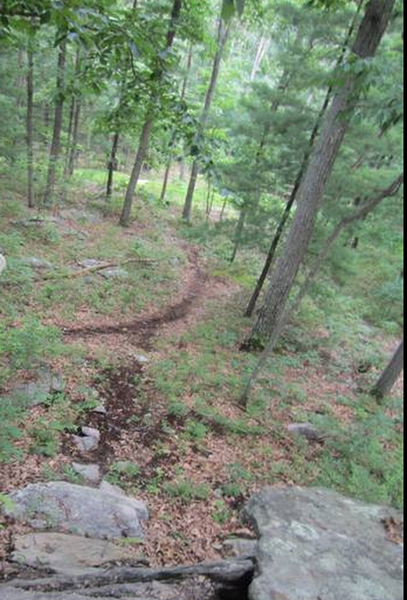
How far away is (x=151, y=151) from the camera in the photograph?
23578 mm

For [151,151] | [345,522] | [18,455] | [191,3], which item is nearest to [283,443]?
[345,522]

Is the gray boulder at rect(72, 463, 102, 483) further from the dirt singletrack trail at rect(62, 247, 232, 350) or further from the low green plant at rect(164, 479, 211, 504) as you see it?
the dirt singletrack trail at rect(62, 247, 232, 350)

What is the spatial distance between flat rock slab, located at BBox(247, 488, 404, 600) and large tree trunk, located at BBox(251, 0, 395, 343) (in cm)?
288

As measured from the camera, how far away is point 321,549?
3932mm

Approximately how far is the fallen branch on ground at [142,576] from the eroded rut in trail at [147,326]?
556cm

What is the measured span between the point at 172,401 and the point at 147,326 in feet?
10.4

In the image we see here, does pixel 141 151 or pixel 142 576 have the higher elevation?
pixel 141 151

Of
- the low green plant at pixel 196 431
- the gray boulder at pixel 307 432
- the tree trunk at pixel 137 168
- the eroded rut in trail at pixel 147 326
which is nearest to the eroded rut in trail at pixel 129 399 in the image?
the eroded rut in trail at pixel 147 326

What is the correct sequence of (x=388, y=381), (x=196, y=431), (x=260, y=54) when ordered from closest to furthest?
(x=196, y=431) → (x=388, y=381) → (x=260, y=54)

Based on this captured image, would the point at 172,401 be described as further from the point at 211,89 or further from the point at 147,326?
the point at 211,89

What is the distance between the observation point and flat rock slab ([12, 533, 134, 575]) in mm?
3215

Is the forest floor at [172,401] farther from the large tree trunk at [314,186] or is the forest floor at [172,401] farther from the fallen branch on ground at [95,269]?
the large tree trunk at [314,186]

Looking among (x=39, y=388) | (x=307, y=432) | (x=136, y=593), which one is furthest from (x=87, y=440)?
(x=307, y=432)

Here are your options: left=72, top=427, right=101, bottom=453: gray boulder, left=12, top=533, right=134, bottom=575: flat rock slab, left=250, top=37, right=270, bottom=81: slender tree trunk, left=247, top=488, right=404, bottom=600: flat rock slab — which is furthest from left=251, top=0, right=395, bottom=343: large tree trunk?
left=250, top=37, right=270, bottom=81: slender tree trunk
